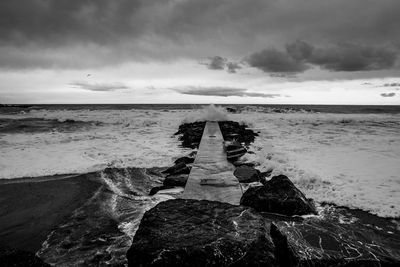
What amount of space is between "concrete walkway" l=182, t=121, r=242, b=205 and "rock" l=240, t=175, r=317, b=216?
294mm

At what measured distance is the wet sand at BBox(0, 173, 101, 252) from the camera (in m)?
3.69

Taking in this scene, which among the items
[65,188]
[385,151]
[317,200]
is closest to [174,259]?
[317,200]

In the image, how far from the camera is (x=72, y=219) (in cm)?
415

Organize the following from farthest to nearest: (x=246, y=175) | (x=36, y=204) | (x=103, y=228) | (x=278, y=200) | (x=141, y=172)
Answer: (x=141, y=172) < (x=246, y=175) < (x=36, y=204) < (x=278, y=200) < (x=103, y=228)

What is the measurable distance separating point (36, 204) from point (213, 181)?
3.20m

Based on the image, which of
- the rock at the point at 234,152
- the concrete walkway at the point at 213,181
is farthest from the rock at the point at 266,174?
the rock at the point at 234,152

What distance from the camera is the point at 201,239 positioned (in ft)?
8.49

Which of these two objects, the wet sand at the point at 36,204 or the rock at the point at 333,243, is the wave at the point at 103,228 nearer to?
the wet sand at the point at 36,204

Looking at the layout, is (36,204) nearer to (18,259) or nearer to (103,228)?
(103,228)

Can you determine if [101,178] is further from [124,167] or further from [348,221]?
[348,221]

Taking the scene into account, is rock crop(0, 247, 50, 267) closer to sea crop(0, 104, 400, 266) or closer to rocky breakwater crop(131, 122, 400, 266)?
sea crop(0, 104, 400, 266)

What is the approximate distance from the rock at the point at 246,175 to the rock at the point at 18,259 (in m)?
3.90

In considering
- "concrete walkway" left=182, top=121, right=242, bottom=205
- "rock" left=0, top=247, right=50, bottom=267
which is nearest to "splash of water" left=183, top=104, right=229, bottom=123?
"concrete walkway" left=182, top=121, right=242, bottom=205

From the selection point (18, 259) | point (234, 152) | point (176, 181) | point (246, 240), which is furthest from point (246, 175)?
point (18, 259)
